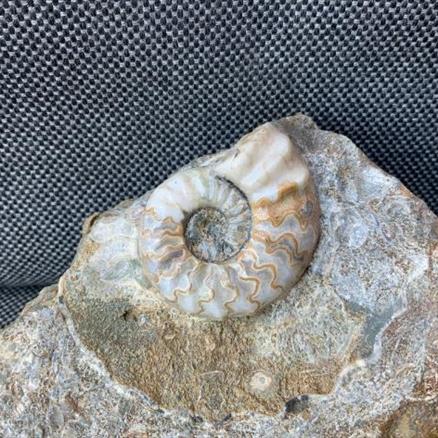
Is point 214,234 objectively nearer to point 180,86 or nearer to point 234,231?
point 234,231

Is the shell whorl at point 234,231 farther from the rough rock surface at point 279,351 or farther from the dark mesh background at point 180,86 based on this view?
the dark mesh background at point 180,86

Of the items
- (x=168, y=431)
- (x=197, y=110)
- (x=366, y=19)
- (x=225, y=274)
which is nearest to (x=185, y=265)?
(x=225, y=274)

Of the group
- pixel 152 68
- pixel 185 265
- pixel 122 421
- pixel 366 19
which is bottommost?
pixel 122 421

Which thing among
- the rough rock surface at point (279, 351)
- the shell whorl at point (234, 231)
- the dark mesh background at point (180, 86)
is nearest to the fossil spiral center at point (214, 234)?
the shell whorl at point (234, 231)

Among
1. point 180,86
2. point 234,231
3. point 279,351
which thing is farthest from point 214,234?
point 180,86

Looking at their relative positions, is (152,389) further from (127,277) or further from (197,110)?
(197,110)

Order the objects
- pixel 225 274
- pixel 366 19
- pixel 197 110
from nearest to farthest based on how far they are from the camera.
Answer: pixel 225 274 < pixel 366 19 < pixel 197 110

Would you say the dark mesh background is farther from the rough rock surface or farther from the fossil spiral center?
the fossil spiral center
